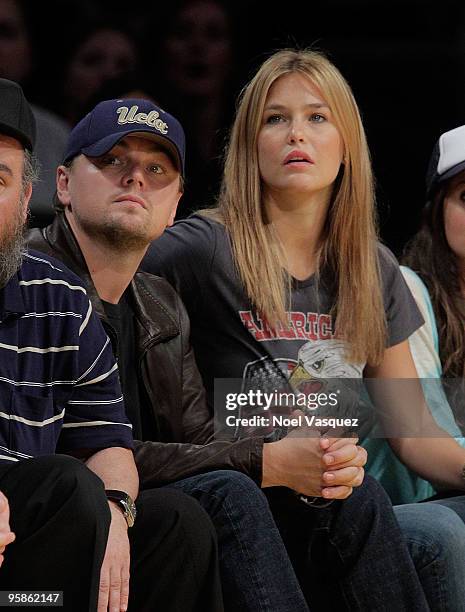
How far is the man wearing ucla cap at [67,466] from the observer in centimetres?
171

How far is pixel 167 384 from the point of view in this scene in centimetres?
245

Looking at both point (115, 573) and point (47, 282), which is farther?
point (47, 282)

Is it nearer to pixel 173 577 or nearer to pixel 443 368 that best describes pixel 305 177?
pixel 443 368

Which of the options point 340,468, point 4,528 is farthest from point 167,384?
point 4,528

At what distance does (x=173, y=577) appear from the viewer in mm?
1959

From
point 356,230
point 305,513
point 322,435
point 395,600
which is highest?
point 356,230

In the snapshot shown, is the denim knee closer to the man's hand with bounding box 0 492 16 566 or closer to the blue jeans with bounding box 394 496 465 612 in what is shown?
the blue jeans with bounding box 394 496 465 612

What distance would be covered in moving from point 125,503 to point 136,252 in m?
0.69

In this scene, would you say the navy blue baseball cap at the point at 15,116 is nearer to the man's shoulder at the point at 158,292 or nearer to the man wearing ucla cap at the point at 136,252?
the man wearing ucla cap at the point at 136,252

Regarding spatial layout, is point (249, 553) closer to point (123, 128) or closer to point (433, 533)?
point (433, 533)

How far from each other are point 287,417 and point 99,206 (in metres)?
0.69

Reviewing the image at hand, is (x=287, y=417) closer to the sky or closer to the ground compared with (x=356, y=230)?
closer to the ground

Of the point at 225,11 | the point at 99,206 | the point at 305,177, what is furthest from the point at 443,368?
the point at 225,11

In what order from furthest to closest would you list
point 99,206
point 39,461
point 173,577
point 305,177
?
point 305,177 → point 99,206 → point 173,577 → point 39,461
